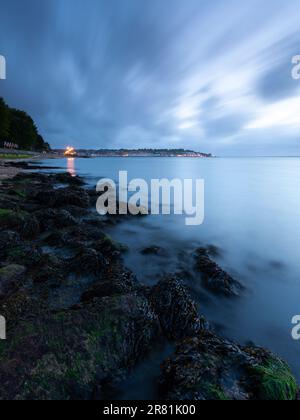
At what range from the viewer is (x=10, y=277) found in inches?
211

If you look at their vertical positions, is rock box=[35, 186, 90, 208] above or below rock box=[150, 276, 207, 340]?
above

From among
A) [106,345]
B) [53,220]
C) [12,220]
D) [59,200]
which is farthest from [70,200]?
[106,345]

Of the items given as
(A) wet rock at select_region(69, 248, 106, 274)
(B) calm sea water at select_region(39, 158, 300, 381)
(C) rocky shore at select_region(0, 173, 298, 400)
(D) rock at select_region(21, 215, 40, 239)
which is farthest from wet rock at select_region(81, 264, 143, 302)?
(D) rock at select_region(21, 215, 40, 239)

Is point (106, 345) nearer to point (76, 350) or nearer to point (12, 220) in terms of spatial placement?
point (76, 350)

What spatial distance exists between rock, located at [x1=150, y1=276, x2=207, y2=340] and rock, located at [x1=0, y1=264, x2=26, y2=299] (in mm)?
2951

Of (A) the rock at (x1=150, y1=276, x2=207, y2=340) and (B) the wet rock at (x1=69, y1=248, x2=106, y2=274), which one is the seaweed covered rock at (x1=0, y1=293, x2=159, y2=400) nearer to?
(A) the rock at (x1=150, y1=276, x2=207, y2=340)

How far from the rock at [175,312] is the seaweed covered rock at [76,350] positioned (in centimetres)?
62

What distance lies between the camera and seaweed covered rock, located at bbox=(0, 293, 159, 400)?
286 cm

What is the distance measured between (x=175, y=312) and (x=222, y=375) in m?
1.69

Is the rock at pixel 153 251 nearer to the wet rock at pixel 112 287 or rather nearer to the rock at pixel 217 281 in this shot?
the rock at pixel 217 281

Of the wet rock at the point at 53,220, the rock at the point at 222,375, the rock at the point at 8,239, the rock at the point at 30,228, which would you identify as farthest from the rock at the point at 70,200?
the rock at the point at 222,375

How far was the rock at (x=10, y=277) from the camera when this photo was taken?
5.02 m
